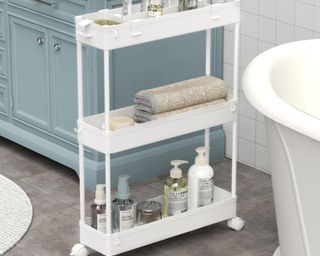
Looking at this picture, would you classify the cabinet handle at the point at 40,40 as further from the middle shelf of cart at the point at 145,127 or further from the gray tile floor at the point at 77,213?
the middle shelf of cart at the point at 145,127

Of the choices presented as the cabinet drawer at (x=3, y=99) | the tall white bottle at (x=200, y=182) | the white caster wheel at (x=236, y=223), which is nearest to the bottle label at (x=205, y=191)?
the tall white bottle at (x=200, y=182)

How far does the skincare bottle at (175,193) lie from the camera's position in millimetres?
3915

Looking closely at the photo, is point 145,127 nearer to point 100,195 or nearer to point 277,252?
point 100,195

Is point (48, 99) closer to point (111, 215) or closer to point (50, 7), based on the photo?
point (50, 7)

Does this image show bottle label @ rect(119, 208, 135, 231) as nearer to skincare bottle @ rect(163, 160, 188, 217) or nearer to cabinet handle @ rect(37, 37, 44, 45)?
skincare bottle @ rect(163, 160, 188, 217)

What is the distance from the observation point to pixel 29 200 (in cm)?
436

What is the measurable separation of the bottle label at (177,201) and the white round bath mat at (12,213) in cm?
58

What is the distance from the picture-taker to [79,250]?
153 inches

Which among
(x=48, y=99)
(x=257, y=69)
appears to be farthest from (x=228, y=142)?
(x=257, y=69)

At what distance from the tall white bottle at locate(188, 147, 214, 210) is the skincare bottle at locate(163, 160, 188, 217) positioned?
0.04m

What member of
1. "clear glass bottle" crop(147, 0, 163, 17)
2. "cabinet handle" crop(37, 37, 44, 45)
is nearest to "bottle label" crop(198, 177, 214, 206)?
"clear glass bottle" crop(147, 0, 163, 17)

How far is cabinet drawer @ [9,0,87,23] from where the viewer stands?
430 centimetres

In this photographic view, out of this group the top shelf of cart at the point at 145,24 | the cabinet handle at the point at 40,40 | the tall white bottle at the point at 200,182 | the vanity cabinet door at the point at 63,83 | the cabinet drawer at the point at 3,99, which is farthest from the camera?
the cabinet drawer at the point at 3,99

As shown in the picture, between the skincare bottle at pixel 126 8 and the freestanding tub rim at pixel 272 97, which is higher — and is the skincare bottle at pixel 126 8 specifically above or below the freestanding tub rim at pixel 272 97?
above
